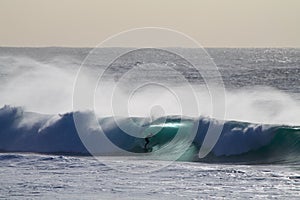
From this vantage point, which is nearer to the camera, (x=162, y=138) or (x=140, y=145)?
(x=140, y=145)

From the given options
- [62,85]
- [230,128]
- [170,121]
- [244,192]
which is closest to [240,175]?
[244,192]

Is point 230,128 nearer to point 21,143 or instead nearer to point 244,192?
point 21,143

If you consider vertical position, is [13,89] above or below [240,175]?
above

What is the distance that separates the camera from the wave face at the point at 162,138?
1009 inches

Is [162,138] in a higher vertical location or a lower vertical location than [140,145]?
higher

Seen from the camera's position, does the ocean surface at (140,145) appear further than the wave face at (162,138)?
No

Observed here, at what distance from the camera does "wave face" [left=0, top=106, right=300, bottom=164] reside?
84.1 feet

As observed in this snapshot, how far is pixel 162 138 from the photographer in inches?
1107

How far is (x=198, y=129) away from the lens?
93.9 feet

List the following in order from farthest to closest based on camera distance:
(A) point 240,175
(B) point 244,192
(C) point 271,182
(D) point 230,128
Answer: (D) point 230,128
(A) point 240,175
(C) point 271,182
(B) point 244,192

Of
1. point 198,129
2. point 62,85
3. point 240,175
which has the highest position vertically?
point 62,85

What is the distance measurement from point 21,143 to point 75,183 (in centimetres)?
1096

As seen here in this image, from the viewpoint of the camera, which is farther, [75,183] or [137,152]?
[137,152]

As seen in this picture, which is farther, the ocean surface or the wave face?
the wave face
